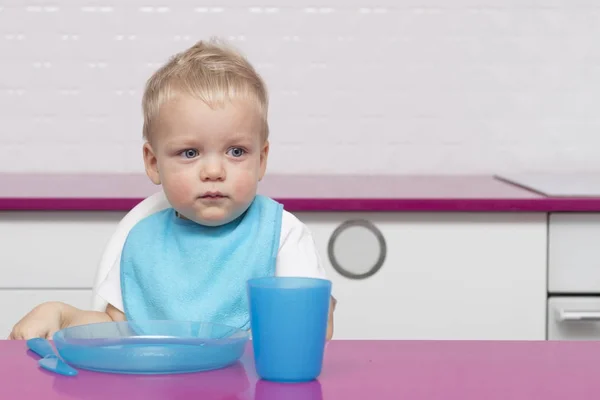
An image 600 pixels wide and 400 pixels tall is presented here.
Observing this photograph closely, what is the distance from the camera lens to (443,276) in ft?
6.91

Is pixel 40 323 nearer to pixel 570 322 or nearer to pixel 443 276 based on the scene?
pixel 443 276

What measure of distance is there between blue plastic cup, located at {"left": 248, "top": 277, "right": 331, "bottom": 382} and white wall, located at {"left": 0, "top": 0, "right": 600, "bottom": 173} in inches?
68.9

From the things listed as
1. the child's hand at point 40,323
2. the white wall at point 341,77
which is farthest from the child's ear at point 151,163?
the white wall at point 341,77

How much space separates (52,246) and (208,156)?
3.18 feet

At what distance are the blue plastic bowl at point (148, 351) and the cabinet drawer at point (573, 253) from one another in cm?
122

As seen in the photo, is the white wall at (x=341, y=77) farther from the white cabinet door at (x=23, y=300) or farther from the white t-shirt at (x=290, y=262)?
the white t-shirt at (x=290, y=262)

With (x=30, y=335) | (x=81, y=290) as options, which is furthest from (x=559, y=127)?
(x=30, y=335)

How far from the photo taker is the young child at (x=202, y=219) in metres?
1.24

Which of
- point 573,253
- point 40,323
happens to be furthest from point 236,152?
point 573,253

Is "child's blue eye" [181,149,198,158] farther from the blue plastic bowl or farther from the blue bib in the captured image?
the blue plastic bowl

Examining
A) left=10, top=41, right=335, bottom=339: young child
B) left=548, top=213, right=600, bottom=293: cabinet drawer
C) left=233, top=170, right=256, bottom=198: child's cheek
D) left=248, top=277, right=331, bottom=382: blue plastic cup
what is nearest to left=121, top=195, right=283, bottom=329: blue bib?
left=10, top=41, right=335, bottom=339: young child

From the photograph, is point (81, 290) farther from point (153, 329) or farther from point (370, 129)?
point (153, 329)

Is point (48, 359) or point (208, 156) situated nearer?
point (48, 359)

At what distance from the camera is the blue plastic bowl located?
0.93 m
